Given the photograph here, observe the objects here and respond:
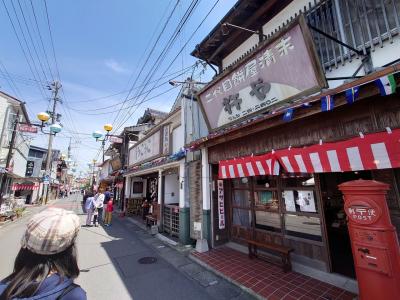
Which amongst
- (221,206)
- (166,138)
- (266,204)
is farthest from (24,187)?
(266,204)

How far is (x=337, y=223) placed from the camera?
973 cm

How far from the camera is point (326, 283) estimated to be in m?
5.31

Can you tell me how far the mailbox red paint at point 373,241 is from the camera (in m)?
3.27

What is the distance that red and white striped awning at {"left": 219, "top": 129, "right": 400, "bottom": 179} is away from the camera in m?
3.75

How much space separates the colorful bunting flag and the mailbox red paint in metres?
1.49

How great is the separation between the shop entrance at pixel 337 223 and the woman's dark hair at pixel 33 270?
21.2 feet

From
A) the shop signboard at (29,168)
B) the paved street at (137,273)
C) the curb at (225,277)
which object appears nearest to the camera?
the curb at (225,277)

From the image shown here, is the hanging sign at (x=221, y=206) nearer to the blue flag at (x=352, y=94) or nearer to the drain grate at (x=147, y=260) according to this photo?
the drain grate at (x=147, y=260)

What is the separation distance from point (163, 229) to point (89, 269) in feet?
16.9

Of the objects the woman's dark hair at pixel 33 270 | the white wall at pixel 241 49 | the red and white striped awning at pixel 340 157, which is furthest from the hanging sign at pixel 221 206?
the woman's dark hair at pixel 33 270

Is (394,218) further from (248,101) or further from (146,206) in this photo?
(146,206)

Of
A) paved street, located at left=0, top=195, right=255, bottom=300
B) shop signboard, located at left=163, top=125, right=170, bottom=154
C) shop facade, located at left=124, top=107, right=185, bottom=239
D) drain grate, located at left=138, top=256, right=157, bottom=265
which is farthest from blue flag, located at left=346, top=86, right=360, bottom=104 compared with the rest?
shop signboard, located at left=163, top=125, right=170, bottom=154

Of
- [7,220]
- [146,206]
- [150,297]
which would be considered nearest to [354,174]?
[150,297]

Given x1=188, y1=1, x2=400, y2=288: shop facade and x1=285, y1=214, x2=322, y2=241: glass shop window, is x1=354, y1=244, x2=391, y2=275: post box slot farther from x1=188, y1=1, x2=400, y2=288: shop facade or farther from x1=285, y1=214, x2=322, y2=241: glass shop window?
x1=285, y1=214, x2=322, y2=241: glass shop window
